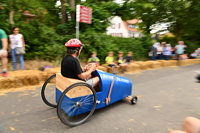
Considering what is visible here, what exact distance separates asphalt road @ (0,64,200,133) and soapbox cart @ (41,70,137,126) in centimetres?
22

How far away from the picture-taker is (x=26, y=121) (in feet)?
9.91

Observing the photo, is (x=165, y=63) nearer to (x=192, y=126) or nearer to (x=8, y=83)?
(x=8, y=83)

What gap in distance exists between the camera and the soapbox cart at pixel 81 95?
112 inches

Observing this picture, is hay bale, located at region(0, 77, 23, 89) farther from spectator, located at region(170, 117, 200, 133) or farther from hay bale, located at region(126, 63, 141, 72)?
hay bale, located at region(126, 63, 141, 72)

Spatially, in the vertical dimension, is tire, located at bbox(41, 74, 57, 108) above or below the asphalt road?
above

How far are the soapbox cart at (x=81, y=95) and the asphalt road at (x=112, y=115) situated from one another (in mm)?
217

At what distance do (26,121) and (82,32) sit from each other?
22.5ft

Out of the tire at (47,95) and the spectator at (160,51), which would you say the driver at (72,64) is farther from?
the spectator at (160,51)

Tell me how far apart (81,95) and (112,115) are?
2.92 ft

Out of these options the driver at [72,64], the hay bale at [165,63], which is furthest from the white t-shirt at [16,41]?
the hay bale at [165,63]

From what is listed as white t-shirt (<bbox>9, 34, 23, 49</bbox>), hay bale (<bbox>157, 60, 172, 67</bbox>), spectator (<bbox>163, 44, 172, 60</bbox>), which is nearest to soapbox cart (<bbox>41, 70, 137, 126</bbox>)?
white t-shirt (<bbox>9, 34, 23, 49</bbox>)

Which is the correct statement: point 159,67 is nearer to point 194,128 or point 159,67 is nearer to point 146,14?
point 146,14

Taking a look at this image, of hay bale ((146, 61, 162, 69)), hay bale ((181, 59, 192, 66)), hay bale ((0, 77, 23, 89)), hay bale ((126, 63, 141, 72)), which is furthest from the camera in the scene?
hay bale ((181, 59, 192, 66))

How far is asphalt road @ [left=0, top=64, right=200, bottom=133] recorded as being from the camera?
112 inches
